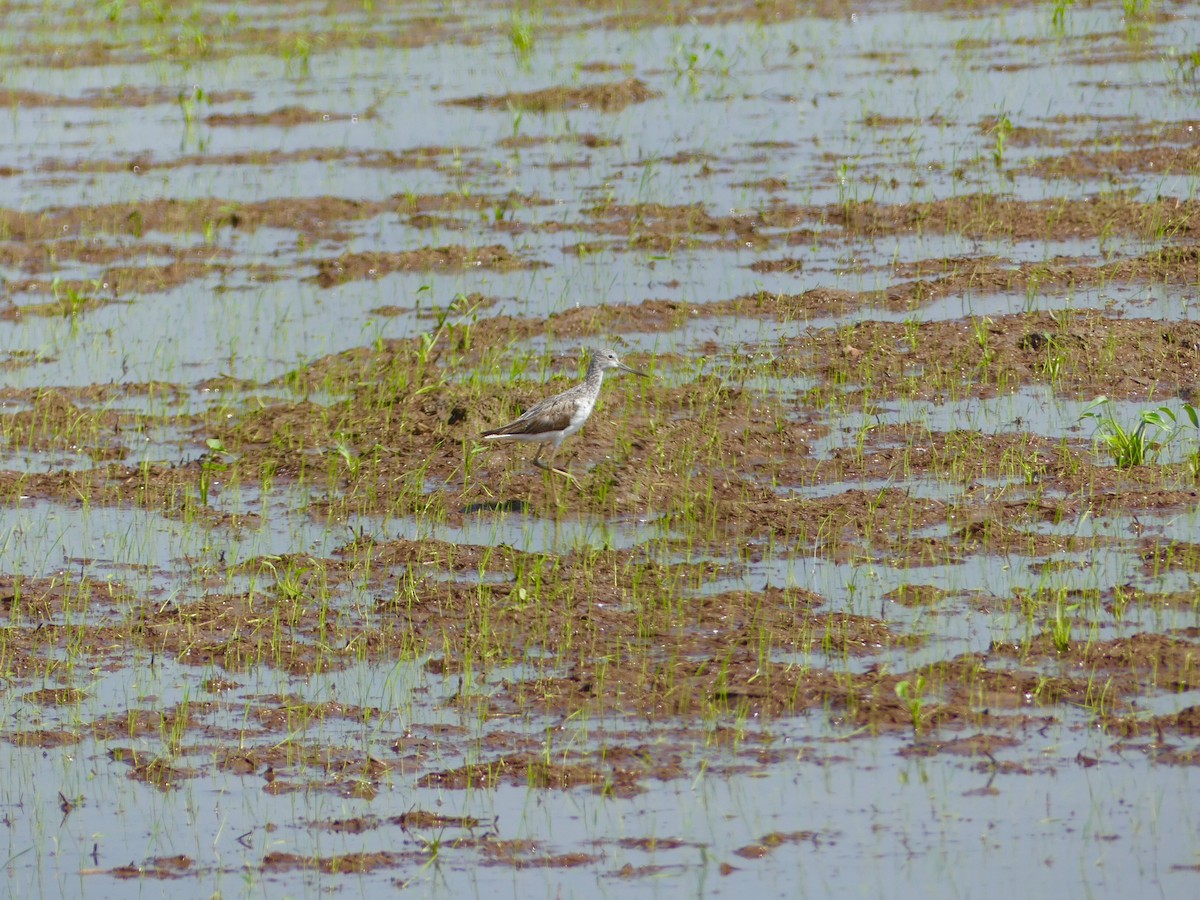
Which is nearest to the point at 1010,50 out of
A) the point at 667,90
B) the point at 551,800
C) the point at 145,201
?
the point at 667,90

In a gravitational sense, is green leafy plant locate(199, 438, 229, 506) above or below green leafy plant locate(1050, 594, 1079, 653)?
above

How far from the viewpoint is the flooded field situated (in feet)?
24.0

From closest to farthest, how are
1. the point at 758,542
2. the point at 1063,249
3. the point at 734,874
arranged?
the point at 734,874
the point at 758,542
the point at 1063,249

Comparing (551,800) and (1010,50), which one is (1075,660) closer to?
(551,800)

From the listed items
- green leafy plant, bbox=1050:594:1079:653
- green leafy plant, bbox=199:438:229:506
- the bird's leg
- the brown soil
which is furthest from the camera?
the brown soil

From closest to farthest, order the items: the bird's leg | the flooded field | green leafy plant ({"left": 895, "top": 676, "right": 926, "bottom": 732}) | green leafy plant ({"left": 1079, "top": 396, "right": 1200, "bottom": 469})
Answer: the flooded field
green leafy plant ({"left": 895, "top": 676, "right": 926, "bottom": 732})
green leafy plant ({"left": 1079, "top": 396, "right": 1200, "bottom": 469})
the bird's leg

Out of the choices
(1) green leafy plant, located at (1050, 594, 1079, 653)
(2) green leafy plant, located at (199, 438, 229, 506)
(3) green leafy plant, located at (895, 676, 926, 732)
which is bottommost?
(3) green leafy plant, located at (895, 676, 926, 732)

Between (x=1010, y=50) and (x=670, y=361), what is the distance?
11.4 metres

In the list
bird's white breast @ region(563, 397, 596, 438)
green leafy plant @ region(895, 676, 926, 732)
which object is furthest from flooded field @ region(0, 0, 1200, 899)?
bird's white breast @ region(563, 397, 596, 438)

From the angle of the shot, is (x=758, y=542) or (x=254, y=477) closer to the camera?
(x=758, y=542)

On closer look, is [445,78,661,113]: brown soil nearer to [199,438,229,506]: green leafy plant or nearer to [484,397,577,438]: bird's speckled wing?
[199,438,229,506]: green leafy plant

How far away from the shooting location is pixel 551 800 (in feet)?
24.5

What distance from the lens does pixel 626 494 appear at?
10.8m

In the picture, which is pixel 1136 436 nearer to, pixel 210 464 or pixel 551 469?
pixel 551 469
